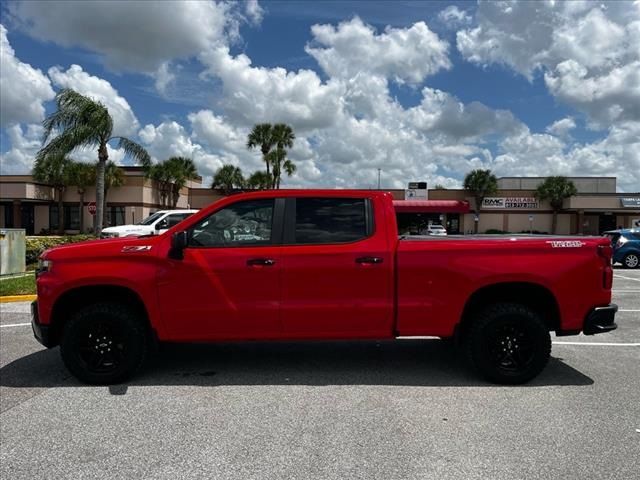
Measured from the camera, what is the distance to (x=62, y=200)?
45812mm

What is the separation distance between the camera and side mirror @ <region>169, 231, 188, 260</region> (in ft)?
15.8

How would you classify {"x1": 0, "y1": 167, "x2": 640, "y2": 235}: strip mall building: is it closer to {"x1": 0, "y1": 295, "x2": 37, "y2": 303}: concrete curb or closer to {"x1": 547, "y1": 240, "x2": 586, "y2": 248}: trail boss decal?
{"x1": 0, "y1": 295, "x2": 37, "y2": 303}: concrete curb

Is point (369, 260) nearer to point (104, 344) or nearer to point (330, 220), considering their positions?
point (330, 220)

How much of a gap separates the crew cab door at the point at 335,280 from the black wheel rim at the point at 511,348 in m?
1.03

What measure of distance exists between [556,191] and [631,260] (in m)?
37.0

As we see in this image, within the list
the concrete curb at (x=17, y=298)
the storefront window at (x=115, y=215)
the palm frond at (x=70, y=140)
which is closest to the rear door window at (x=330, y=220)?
the concrete curb at (x=17, y=298)

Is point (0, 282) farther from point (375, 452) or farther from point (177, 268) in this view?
point (375, 452)

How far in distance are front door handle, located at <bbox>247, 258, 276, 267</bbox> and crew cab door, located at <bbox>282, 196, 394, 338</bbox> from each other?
0.11m

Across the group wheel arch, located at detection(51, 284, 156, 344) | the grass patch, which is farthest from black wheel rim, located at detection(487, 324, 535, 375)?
the grass patch

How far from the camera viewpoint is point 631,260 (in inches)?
778

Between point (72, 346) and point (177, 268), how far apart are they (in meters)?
1.26

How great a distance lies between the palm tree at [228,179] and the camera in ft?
173

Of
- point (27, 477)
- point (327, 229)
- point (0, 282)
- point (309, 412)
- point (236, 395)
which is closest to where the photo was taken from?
point (27, 477)

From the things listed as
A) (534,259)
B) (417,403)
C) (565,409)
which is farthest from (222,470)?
(534,259)
